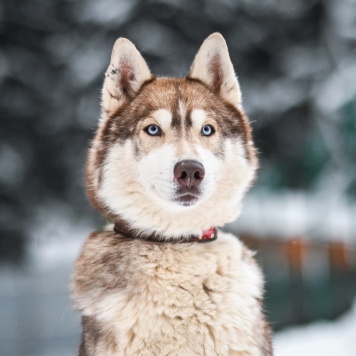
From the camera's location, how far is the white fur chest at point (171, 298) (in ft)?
11.3

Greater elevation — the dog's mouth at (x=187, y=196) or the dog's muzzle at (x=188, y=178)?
the dog's muzzle at (x=188, y=178)

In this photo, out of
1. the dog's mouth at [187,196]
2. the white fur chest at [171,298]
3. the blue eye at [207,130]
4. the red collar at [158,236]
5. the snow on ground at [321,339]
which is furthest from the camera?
the snow on ground at [321,339]

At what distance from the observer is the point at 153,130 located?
3.88 meters

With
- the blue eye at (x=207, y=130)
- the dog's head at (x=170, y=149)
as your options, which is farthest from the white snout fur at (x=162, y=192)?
the blue eye at (x=207, y=130)

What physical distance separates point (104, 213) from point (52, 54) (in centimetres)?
739

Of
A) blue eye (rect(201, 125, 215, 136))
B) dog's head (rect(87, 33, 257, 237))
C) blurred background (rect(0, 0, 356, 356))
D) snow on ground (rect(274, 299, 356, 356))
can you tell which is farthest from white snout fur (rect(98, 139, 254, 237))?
blurred background (rect(0, 0, 356, 356))

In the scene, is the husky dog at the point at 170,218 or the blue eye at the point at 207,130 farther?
the blue eye at the point at 207,130

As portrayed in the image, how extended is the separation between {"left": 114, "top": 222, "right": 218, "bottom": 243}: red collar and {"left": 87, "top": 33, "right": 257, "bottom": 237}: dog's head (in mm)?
31

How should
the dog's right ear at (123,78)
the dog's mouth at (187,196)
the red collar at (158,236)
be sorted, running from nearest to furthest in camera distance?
1. the dog's mouth at (187,196)
2. the red collar at (158,236)
3. the dog's right ear at (123,78)

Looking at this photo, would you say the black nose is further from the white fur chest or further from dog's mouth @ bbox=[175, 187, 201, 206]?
the white fur chest

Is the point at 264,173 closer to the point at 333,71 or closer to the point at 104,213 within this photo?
the point at 333,71

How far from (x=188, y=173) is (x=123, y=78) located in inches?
39.4

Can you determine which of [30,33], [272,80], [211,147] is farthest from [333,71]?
[211,147]

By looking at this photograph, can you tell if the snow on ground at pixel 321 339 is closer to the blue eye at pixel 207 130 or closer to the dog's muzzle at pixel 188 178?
the blue eye at pixel 207 130
